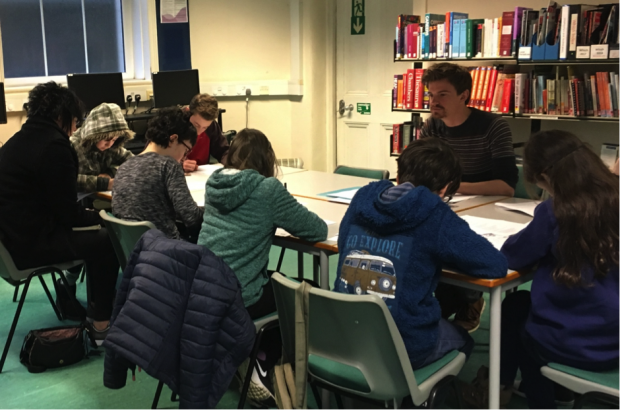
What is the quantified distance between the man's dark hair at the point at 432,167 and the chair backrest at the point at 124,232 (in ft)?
3.06

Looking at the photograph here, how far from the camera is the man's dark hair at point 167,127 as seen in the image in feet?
9.43

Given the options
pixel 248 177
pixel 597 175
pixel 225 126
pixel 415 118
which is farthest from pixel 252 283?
pixel 225 126

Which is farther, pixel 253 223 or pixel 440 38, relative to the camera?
pixel 440 38

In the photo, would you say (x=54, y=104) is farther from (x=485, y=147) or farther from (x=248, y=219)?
(x=485, y=147)

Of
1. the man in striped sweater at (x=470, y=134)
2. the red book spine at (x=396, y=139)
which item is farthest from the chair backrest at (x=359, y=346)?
the red book spine at (x=396, y=139)

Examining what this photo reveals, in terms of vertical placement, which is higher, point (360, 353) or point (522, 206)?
point (522, 206)

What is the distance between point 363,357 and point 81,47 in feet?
16.5

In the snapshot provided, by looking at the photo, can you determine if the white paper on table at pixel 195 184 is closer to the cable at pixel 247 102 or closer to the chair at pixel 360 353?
the chair at pixel 360 353

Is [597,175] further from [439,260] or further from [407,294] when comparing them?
[407,294]

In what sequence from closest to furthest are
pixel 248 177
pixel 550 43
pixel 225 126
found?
1. pixel 248 177
2. pixel 550 43
3. pixel 225 126

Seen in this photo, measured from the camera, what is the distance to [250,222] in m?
2.24

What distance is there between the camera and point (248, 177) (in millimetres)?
2209

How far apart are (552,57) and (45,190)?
10.1 feet

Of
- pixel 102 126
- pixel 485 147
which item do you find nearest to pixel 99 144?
pixel 102 126
